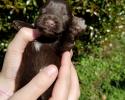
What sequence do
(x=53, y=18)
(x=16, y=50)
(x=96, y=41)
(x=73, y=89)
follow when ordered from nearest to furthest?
1. (x=53, y=18)
2. (x=16, y=50)
3. (x=73, y=89)
4. (x=96, y=41)

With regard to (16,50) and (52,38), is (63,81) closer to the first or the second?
(52,38)

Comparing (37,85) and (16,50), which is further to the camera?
(16,50)

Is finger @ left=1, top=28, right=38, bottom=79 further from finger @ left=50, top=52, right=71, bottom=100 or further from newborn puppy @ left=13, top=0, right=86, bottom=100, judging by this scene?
finger @ left=50, top=52, right=71, bottom=100

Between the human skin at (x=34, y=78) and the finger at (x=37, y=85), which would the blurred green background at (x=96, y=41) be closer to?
the human skin at (x=34, y=78)

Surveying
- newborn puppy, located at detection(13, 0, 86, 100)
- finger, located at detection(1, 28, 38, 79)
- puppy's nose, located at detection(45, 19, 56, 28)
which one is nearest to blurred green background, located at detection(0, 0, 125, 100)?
finger, located at detection(1, 28, 38, 79)

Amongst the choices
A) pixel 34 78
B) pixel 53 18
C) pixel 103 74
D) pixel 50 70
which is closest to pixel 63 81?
pixel 50 70

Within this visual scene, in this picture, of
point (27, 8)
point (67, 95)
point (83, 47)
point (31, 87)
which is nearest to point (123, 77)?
point (83, 47)
